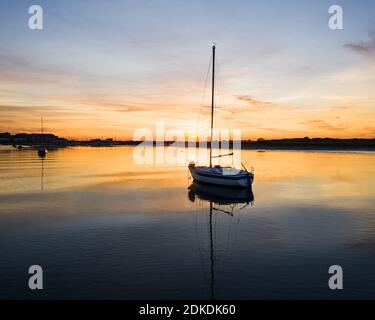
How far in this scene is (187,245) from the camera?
18.9 meters

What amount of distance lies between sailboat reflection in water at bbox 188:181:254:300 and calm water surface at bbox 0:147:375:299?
0.36 feet

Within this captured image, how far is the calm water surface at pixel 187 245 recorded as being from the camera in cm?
1331

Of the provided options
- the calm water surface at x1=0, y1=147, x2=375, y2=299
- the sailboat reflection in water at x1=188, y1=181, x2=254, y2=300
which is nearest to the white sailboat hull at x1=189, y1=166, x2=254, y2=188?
the sailboat reflection in water at x1=188, y1=181, x2=254, y2=300

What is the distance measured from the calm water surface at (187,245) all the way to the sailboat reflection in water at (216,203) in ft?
0.36

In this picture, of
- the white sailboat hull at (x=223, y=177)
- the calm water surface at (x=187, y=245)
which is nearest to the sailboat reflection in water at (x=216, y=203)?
the calm water surface at (x=187, y=245)

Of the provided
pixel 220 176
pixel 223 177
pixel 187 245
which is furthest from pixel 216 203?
pixel 187 245

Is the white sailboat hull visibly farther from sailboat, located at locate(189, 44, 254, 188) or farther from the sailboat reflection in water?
the sailboat reflection in water

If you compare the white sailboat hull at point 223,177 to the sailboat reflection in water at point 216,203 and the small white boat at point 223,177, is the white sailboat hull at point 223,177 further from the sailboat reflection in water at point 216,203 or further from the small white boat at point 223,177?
the sailboat reflection in water at point 216,203

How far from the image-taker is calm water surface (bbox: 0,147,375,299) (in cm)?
1331

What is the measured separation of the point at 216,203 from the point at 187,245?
1401cm

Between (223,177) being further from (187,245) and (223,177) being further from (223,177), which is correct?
(187,245)
